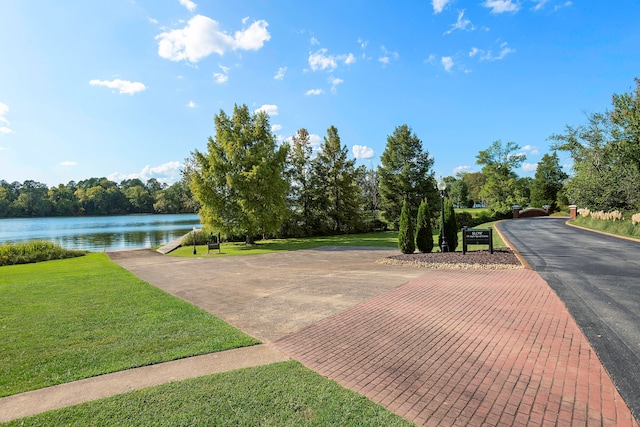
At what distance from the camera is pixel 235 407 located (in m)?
3.14

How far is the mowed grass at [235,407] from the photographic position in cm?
294

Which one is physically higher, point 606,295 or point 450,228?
point 450,228

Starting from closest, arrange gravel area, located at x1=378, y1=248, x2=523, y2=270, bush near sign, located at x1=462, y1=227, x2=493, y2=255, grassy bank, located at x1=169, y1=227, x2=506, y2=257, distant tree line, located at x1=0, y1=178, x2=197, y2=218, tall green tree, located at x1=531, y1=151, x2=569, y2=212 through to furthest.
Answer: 1. gravel area, located at x1=378, y1=248, x2=523, y2=270
2. bush near sign, located at x1=462, y1=227, x2=493, y2=255
3. grassy bank, located at x1=169, y1=227, x2=506, y2=257
4. tall green tree, located at x1=531, y1=151, x2=569, y2=212
5. distant tree line, located at x1=0, y1=178, x2=197, y2=218

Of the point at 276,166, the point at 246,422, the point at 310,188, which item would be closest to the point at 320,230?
the point at 310,188

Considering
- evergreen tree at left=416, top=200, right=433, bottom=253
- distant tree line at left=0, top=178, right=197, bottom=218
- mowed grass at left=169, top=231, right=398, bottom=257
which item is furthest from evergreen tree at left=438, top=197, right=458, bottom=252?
distant tree line at left=0, top=178, right=197, bottom=218

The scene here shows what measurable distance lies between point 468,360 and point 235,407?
2847mm

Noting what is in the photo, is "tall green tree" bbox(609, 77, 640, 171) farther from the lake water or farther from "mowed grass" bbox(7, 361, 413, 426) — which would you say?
the lake water

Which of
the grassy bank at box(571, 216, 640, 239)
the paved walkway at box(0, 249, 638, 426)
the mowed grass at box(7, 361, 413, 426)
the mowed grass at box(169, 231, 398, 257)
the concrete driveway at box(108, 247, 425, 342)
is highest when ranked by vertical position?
the grassy bank at box(571, 216, 640, 239)

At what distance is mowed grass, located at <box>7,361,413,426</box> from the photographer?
2.94m

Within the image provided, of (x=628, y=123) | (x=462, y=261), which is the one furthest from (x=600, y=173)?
(x=462, y=261)

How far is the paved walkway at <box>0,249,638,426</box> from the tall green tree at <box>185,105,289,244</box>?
15.6m

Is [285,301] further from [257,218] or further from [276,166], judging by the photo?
[276,166]

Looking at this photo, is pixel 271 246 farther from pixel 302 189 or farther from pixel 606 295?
pixel 606 295

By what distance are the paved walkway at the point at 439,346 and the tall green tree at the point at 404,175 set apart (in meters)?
24.9
